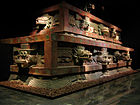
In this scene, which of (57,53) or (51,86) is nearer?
(51,86)

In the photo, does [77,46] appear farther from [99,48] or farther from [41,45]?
[99,48]

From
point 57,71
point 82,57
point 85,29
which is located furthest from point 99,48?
point 57,71

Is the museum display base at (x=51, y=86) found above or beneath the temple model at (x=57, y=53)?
beneath

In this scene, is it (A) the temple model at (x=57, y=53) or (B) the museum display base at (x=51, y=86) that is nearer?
(B) the museum display base at (x=51, y=86)

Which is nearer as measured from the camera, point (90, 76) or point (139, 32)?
point (90, 76)

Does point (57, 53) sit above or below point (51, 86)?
above

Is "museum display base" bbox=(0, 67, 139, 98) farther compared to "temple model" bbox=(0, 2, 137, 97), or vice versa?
"temple model" bbox=(0, 2, 137, 97)

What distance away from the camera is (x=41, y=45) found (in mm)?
4609

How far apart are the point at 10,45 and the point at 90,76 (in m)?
3.30

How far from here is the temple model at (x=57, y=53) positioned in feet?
13.1

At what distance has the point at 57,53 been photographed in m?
4.29

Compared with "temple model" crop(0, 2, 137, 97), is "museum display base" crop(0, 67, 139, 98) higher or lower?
lower

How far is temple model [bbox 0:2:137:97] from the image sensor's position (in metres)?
3.99

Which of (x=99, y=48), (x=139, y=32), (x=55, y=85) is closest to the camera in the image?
(x=55, y=85)
